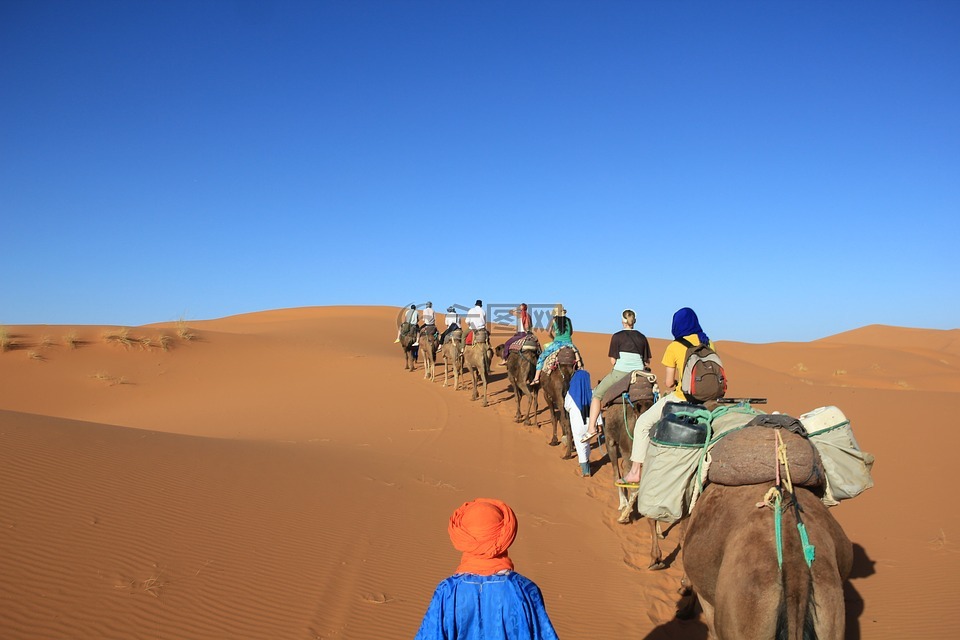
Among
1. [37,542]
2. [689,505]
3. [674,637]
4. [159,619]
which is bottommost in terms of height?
[674,637]

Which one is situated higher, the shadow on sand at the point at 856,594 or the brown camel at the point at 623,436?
the brown camel at the point at 623,436

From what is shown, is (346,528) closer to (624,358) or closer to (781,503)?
(624,358)

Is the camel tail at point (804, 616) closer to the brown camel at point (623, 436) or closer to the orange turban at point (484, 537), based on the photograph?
the orange turban at point (484, 537)

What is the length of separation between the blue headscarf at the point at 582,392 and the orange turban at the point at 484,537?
867cm

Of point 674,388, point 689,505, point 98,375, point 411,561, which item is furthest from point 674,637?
point 98,375

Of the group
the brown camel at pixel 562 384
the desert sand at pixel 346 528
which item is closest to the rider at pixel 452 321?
the desert sand at pixel 346 528

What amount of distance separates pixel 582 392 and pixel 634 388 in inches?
121

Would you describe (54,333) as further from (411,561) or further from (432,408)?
(411,561)

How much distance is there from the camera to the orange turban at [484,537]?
2.85 meters

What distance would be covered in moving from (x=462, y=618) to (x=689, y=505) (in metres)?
2.83

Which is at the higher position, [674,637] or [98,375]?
[98,375]

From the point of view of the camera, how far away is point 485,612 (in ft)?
9.24

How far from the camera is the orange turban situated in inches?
112

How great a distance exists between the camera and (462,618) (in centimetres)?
282
